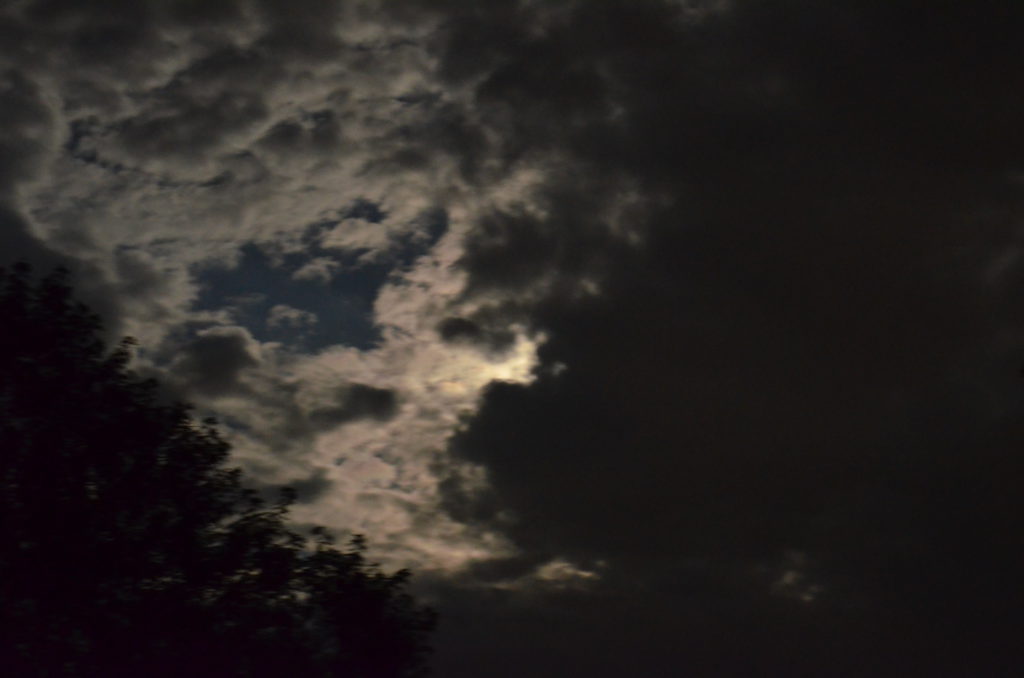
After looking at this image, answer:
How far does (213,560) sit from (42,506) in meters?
4.46

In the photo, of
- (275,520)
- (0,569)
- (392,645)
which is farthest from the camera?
(392,645)

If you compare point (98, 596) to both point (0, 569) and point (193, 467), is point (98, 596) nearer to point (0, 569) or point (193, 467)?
point (0, 569)

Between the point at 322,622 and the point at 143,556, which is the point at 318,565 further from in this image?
the point at 143,556

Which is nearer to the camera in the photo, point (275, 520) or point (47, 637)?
point (47, 637)

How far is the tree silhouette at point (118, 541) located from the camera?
2119cm

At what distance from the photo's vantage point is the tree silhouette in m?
21.2

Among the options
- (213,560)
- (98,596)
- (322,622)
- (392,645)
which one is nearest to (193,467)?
(213,560)

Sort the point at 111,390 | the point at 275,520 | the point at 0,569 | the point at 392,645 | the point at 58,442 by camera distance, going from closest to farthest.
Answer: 1. the point at 0,569
2. the point at 58,442
3. the point at 111,390
4. the point at 275,520
5. the point at 392,645

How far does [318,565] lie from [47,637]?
748 cm

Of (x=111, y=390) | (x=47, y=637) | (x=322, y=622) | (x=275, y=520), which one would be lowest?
(x=47, y=637)

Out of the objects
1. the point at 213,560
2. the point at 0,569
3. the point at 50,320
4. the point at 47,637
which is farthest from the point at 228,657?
the point at 50,320

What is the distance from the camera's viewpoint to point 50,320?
76.1ft

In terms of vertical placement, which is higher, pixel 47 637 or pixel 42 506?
pixel 42 506

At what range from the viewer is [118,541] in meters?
22.1
